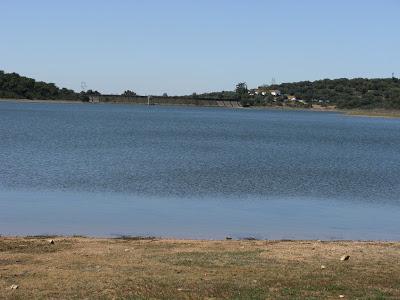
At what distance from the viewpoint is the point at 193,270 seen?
1302cm

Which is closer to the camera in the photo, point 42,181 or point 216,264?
point 216,264

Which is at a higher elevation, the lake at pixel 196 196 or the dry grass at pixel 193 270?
the dry grass at pixel 193 270

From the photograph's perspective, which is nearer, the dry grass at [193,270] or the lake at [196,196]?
the dry grass at [193,270]

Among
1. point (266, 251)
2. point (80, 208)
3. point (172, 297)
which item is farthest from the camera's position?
point (80, 208)

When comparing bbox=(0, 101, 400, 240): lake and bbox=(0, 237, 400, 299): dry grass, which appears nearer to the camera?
bbox=(0, 237, 400, 299): dry grass

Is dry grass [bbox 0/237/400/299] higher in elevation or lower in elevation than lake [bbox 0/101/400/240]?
higher

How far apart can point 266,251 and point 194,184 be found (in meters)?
18.8

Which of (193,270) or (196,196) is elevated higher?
(193,270)

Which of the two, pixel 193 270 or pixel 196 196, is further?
pixel 196 196

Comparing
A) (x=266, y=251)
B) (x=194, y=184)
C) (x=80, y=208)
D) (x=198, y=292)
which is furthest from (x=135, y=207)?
(x=198, y=292)

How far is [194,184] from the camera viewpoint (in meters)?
34.4

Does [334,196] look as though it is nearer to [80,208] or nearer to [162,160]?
[80,208]

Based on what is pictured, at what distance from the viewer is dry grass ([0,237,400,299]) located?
11195mm

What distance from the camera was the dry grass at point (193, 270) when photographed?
1120 cm
